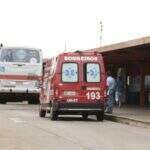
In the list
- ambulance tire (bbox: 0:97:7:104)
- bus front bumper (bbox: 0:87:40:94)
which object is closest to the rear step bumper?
bus front bumper (bbox: 0:87:40:94)

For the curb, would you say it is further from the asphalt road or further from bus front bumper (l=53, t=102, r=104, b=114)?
the asphalt road

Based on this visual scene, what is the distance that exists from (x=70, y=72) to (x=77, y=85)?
1.70 feet

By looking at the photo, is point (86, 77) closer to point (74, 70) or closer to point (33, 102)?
point (74, 70)

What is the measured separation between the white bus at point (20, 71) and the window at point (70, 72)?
14802 millimetres

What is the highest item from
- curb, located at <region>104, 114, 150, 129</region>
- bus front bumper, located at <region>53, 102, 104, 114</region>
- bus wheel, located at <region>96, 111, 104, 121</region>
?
bus front bumper, located at <region>53, 102, 104, 114</region>

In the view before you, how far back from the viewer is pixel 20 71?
134 ft

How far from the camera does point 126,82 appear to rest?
1668 inches

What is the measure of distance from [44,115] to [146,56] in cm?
1026

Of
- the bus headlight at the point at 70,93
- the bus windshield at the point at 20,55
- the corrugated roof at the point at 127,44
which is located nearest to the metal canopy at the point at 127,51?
the corrugated roof at the point at 127,44

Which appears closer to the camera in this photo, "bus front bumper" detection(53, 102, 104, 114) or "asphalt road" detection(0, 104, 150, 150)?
"asphalt road" detection(0, 104, 150, 150)

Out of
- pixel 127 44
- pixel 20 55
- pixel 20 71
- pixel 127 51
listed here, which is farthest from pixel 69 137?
pixel 20 55

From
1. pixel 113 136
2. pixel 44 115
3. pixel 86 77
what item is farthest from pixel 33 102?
pixel 113 136

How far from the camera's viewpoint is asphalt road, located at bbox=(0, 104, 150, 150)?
52.0 ft

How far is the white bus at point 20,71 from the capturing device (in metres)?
40.5
